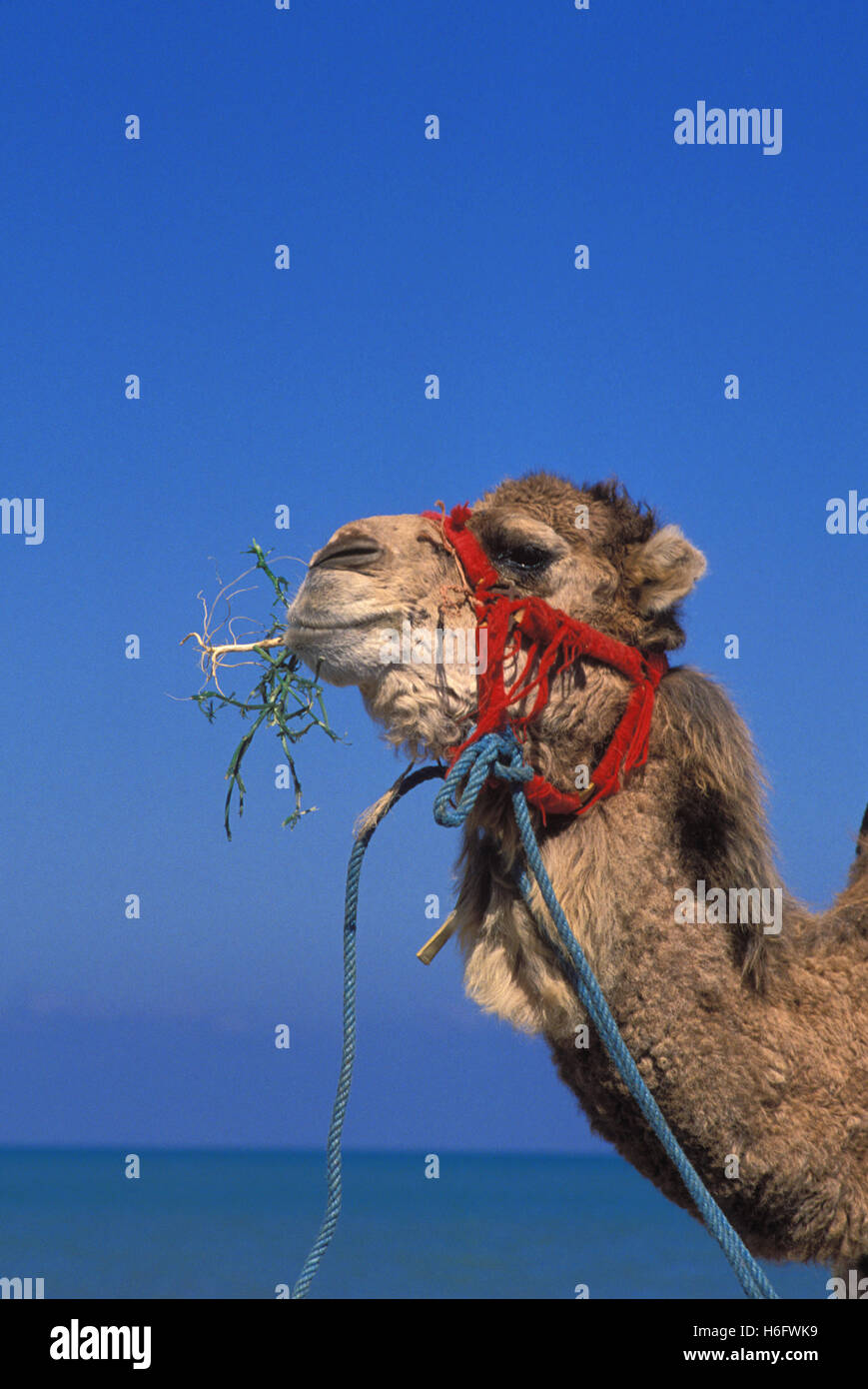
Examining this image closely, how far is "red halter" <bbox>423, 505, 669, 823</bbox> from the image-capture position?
130 inches

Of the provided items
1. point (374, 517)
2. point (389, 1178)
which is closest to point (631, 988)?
point (374, 517)

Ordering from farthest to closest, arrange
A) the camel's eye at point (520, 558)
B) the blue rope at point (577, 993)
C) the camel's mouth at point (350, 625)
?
1. the camel's eye at point (520, 558)
2. the camel's mouth at point (350, 625)
3. the blue rope at point (577, 993)

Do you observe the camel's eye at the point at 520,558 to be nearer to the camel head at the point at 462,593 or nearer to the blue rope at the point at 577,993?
the camel head at the point at 462,593

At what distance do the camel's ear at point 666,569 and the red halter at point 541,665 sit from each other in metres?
0.17

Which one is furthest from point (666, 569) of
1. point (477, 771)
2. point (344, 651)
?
point (344, 651)

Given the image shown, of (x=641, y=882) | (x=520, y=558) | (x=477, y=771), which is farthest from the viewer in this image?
(x=520, y=558)

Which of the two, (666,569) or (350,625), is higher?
(666,569)

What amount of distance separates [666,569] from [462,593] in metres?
0.58

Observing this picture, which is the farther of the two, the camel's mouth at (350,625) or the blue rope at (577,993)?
the camel's mouth at (350,625)

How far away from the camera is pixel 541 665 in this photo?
3354 mm

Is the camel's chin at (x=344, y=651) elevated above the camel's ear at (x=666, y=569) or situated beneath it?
situated beneath

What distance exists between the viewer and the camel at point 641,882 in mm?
3229

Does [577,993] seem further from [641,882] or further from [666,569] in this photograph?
[666,569]

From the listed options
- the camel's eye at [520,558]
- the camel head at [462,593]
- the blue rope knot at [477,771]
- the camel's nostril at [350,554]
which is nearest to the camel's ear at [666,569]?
the camel head at [462,593]
